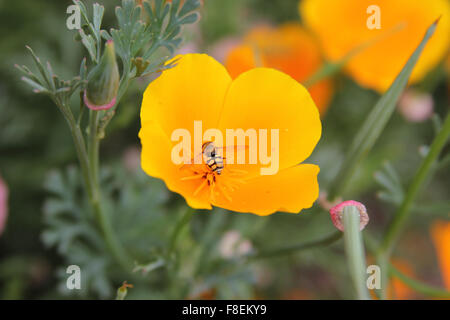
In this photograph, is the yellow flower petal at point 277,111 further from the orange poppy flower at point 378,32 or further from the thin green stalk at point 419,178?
the orange poppy flower at point 378,32

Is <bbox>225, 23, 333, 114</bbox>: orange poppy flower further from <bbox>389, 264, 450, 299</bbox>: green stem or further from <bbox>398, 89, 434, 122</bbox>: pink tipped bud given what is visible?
<bbox>389, 264, 450, 299</bbox>: green stem

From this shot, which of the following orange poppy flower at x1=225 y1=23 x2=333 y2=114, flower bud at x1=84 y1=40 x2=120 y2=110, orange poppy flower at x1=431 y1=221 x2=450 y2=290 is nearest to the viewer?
flower bud at x1=84 y1=40 x2=120 y2=110

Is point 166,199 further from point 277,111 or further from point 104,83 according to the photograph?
point 104,83

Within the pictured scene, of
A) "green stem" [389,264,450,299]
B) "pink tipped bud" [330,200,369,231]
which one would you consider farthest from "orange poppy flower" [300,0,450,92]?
"pink tipped bud" [330,200,369,231]

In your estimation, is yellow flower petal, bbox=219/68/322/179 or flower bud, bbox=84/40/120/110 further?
yellow flower petal, bbox=219/68/322/179

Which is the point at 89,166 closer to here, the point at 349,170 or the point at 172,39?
the point at 172,39

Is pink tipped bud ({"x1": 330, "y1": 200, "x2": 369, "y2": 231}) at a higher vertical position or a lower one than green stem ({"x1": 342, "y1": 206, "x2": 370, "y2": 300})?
higher

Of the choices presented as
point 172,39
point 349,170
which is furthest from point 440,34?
point 172,39

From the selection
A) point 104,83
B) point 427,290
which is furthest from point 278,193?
point 427,290
